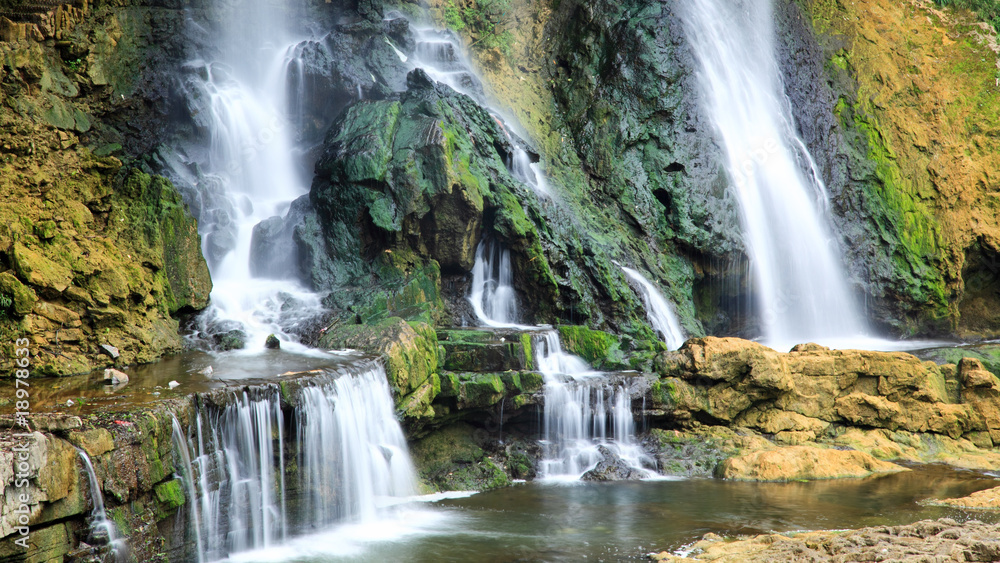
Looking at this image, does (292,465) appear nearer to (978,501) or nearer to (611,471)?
(611,471)

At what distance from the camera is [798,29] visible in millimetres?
23000

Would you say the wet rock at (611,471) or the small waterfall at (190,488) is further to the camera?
the wet rock at (611,471)

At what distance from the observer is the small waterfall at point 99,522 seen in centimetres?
601

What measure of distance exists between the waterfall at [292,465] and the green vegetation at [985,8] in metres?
25.1

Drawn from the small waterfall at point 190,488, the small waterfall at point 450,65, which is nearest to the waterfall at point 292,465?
the small waterfall at point 190,488

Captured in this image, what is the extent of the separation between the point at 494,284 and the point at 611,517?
6480 mm

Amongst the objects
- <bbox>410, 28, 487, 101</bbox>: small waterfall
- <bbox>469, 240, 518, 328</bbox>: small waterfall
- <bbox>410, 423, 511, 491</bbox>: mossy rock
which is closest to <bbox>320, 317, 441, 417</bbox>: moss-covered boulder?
<bbox>410, 423, 511, 491</bbox>: mossy rock

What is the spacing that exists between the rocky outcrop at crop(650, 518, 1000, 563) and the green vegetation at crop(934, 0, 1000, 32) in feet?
75.5

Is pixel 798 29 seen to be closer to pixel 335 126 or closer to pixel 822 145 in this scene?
pixel 822 145

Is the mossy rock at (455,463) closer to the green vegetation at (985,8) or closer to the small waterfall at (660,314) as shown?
the small waterfall at (660,314)

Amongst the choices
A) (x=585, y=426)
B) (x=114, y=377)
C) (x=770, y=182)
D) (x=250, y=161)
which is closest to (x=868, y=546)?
(x=585, y=426)

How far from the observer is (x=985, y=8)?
945 inches

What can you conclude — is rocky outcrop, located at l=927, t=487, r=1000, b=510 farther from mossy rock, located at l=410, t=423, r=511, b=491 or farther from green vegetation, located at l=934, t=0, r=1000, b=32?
green vegetation, located at l=934, t=0, r=1000, b=32

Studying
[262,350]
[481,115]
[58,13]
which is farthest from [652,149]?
[58,13]
